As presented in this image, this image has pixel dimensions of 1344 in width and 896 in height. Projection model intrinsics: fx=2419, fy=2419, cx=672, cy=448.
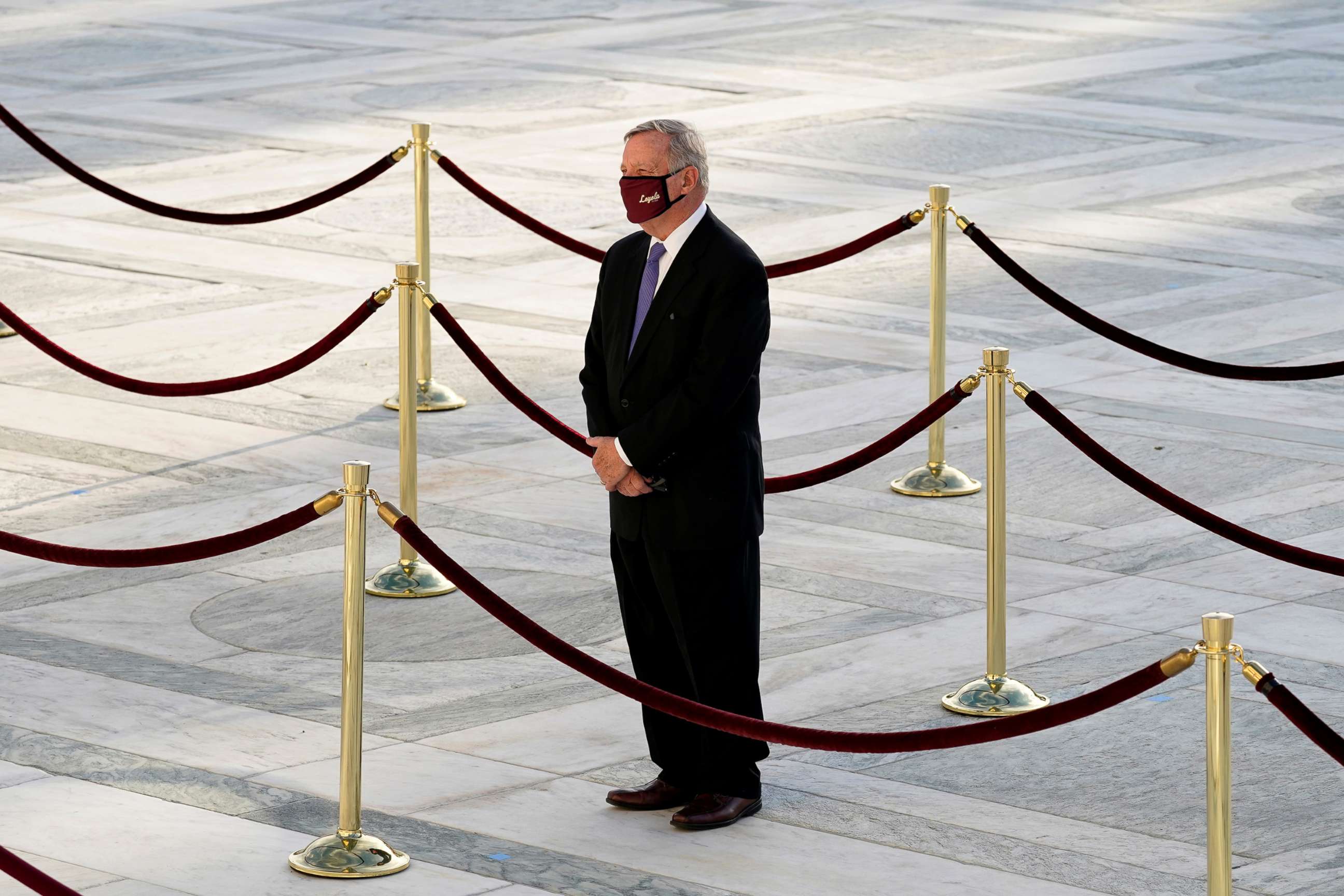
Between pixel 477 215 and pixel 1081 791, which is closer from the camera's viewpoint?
pixel 1081 791

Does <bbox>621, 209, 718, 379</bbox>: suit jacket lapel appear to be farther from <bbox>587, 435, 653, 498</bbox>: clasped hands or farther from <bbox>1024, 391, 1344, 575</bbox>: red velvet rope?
<bbox>1024, 391, 1344, 575</bbox>: red velvet rope

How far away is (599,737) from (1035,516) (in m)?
2.94

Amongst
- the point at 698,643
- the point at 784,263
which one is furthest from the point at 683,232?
the point at 784,263

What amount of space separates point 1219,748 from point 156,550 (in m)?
2.62

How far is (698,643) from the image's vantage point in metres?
6.53

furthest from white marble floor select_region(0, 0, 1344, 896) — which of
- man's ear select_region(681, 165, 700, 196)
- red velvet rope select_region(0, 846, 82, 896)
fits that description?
man's ear select_region(681, 165, 700, 196)

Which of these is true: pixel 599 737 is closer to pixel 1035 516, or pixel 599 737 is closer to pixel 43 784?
pixel 43 784

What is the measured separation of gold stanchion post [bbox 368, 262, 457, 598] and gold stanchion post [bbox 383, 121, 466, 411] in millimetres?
2442

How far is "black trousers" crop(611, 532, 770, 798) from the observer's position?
21.4 ft

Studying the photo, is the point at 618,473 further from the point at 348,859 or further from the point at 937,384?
the point at 937,384

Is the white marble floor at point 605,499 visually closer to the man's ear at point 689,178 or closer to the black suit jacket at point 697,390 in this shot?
the black suit jacket at point 697,390

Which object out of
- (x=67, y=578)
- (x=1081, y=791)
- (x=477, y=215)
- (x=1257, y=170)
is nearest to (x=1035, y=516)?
(x=1081, y=791)

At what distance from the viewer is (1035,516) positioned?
959 centimetres

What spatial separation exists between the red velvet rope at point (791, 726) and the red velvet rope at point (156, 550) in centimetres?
33
